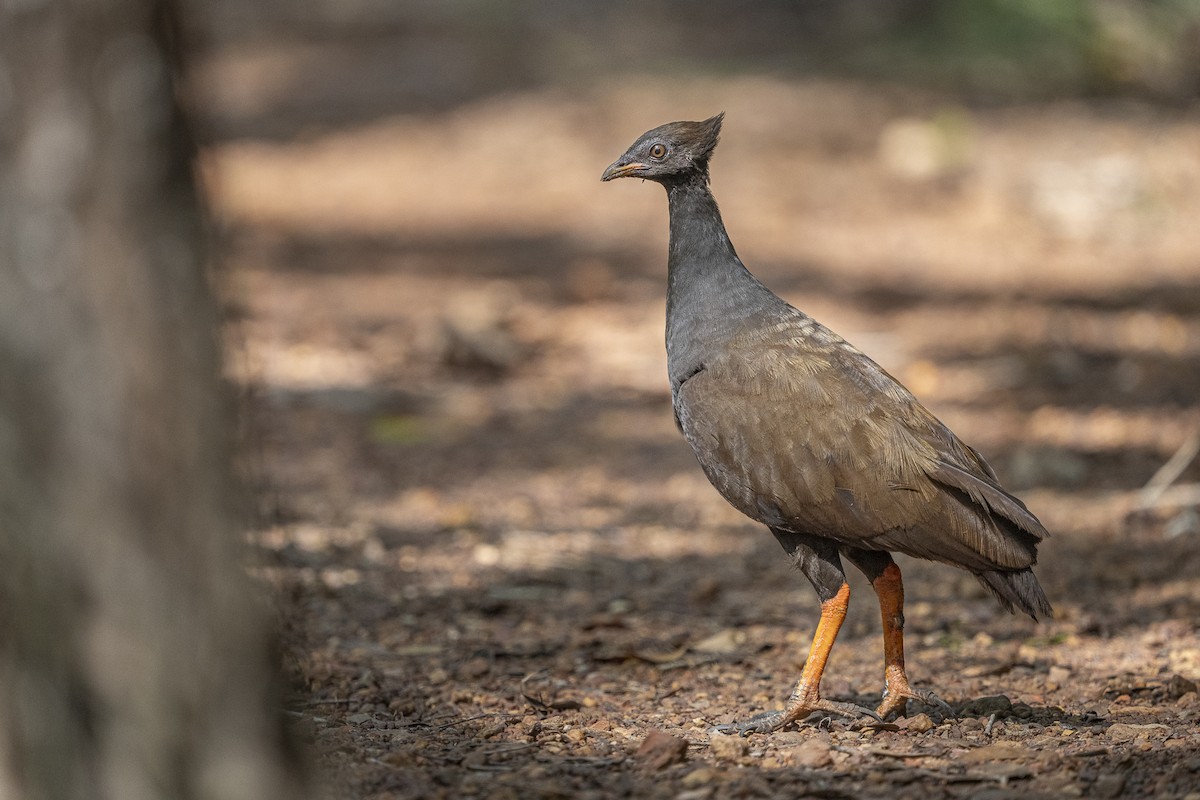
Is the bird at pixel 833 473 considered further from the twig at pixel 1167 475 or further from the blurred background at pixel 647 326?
the twig at pixel 1167 475

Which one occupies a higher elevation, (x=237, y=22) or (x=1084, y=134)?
(x=237, y=22)

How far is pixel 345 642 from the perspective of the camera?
5754 millimetres

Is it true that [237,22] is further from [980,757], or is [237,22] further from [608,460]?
[980,757]

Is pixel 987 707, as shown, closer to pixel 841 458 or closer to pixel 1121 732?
pixel 1121 732

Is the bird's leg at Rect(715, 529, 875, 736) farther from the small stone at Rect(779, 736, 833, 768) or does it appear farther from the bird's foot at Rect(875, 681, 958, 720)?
the small stone at Rect(779, 736, 833, 768)

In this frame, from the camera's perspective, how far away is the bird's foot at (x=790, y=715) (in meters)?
4.57

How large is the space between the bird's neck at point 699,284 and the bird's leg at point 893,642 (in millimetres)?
997

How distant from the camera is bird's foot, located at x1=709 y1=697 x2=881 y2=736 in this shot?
4570mm

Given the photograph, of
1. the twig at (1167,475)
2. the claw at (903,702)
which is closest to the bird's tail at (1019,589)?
the claw at (903,702)

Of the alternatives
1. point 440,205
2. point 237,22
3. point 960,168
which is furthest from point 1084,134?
point 237,22

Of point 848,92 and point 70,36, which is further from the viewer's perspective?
point 848,92

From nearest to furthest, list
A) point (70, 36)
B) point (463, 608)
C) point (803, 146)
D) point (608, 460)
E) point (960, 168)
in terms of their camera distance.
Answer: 1. point (70, 36)
2. point (463, 608)
3. point (608, 460)
4. point (960, 168)
5. point (803, 146)

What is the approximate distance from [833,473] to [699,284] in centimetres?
108

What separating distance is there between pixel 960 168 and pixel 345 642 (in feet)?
32.4
